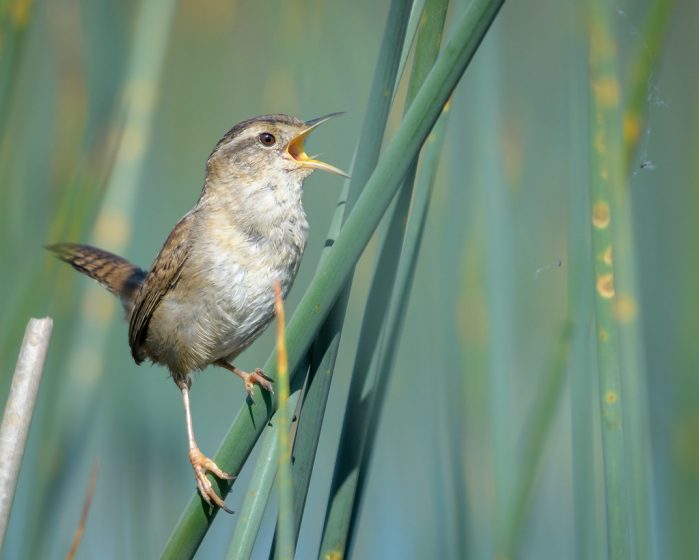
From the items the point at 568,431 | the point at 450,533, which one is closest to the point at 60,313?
the point at 450,533

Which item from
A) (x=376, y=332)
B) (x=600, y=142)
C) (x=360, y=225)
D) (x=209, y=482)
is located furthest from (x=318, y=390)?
(x=600, y=142)

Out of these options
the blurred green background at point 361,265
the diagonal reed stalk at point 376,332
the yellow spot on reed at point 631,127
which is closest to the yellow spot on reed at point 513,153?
the blurred green background at point 361,265

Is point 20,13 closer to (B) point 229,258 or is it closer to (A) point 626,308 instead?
(B) point 229,258

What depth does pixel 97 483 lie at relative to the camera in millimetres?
2582

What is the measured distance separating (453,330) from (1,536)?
935mm

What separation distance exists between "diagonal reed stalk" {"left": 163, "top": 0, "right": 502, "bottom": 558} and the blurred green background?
0.40 meters

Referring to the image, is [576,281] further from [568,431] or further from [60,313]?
[568,431]

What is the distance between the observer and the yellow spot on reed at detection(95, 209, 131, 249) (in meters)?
1.99

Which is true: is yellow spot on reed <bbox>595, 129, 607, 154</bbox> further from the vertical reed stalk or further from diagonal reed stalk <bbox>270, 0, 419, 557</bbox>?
diagonal reed stalk <bbox>270, 0, 419, 557</bbox>

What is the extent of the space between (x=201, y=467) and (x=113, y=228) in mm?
601

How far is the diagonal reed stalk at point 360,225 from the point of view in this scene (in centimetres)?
119

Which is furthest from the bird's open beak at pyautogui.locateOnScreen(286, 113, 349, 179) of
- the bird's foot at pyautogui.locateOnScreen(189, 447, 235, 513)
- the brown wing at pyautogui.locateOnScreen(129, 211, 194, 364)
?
the bird's foot at pyautogui.locateOnScreen(189, 447, 235, 513)

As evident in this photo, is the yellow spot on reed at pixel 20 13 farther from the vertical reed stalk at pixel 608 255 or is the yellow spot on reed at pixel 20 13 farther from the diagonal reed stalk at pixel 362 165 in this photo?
the vertical reed stalk at pixel 608 255

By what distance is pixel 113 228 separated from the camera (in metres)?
2.01
